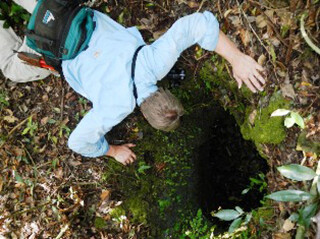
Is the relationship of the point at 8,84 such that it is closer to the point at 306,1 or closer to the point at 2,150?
the point at 2,150

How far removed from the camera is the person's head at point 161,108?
2.00 m

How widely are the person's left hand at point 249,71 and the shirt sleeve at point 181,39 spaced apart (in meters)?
0.19

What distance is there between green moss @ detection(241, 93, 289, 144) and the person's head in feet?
1.93

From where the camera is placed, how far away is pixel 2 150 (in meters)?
2.98

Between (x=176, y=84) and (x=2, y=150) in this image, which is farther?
(x=2, y=150)

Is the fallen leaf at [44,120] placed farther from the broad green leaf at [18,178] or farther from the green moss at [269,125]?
the green moss at [269,125]

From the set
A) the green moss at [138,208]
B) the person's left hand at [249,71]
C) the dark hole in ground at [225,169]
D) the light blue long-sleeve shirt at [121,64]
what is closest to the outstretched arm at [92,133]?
the light blue long-sleeve shirt at [121,64]

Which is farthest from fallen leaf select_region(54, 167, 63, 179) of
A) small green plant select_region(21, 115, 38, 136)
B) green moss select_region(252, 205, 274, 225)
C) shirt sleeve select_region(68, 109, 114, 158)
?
green moss select_region(252, 205, 274, 225)

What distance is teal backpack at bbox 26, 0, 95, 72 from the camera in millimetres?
2055

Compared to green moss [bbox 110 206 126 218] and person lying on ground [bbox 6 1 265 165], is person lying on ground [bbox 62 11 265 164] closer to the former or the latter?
person lying on ground [bbox 6 1 265 165]

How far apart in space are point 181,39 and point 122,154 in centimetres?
113

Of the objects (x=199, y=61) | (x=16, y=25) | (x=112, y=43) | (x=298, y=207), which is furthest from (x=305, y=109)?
(x=16, y=25)

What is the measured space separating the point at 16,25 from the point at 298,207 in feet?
8.70

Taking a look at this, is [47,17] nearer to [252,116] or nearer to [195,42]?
[195,42]
